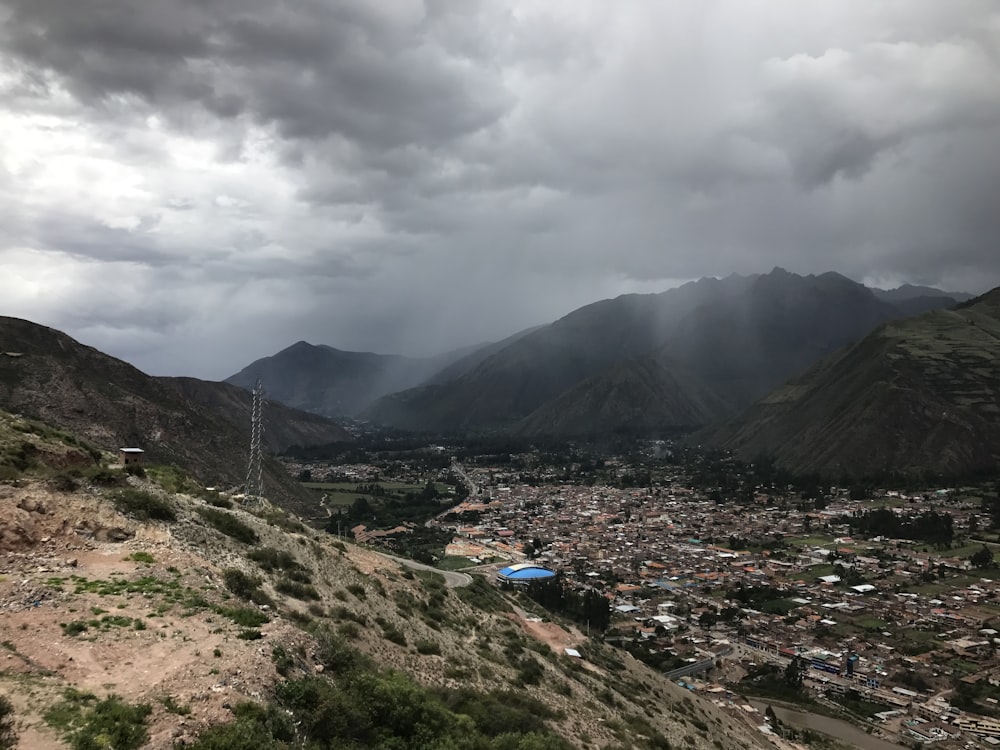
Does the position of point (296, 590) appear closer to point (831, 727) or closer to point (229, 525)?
point (229, 525)

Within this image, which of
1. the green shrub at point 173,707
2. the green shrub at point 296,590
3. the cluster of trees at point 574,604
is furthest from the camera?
the cluster of trees at point 574,604

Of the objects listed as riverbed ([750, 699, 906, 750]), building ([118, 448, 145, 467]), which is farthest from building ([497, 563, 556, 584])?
building ([118, 448, 145, 467])

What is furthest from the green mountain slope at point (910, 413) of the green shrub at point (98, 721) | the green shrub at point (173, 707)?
the green shrub at point (98, 721)

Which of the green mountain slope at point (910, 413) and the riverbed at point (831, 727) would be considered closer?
the riverbed at point (831, 727)

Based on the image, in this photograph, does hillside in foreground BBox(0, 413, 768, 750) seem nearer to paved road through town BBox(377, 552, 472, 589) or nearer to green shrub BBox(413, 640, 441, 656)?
green shrub BBox(413, 640, 441, 656)

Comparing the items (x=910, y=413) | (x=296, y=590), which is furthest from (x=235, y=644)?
(x=910, y=413)

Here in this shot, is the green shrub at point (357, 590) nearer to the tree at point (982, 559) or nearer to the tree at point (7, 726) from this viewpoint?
the tree at point (7, 726)

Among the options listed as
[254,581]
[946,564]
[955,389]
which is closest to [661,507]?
[946,564]
